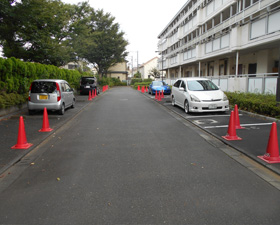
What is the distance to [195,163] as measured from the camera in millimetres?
5148

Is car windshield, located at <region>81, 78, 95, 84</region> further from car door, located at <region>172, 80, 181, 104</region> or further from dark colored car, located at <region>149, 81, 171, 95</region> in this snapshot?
car door, located at <region>172, 80, 181, 104</region>

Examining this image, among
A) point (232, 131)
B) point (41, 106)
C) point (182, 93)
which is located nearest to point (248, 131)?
point (232, 131)

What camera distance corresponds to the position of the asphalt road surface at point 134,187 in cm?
314

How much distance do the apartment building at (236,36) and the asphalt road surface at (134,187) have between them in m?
11.6

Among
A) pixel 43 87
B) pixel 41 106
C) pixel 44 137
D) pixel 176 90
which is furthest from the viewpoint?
pixel 176 90

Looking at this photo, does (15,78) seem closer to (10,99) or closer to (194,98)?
(10,99)

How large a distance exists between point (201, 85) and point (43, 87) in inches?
302

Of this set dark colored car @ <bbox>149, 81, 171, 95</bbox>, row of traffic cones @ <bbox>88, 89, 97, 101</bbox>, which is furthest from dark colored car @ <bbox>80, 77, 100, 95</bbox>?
dark colored car @ <bbox>149, 81, 171, 95</bbox>

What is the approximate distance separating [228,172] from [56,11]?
21599 millimetres

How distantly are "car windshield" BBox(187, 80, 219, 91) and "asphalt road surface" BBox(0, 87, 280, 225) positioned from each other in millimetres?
6085

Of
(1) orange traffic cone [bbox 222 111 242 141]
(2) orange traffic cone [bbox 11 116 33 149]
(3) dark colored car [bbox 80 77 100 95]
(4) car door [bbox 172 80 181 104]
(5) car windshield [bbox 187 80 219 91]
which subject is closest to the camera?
(2) orange traffic cone [bbox 11 116 33 149]

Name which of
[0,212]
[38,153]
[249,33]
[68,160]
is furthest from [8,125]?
[249,33]

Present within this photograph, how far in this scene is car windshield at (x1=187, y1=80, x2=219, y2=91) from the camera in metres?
12.4

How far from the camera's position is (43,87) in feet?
37.5
